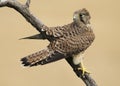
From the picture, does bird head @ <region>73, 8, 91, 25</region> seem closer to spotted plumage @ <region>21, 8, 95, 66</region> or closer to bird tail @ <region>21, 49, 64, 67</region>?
spotted plumage @ <region>21, 8, 95, 66</region>

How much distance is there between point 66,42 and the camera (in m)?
3.68

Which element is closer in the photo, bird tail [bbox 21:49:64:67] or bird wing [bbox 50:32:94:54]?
bird tail [bbox 21:49:64:67]

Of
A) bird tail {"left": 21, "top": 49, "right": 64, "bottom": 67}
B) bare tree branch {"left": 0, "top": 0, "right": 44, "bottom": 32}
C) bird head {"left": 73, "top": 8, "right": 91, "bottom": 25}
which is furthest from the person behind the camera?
bird head {"left": 73, "top": 8, "right": 91, "bottom": 25}

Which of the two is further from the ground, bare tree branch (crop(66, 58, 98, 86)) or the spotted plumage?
the spotted plumage

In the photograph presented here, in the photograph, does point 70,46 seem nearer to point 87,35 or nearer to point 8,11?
point 87,35

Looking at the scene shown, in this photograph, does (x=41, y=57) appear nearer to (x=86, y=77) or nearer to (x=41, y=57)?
(x=41, y=57)

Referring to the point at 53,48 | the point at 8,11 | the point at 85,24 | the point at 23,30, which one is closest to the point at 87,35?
the point at 85,24

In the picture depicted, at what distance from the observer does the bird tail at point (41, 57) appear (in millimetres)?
3436

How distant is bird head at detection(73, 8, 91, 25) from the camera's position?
12.4 ft

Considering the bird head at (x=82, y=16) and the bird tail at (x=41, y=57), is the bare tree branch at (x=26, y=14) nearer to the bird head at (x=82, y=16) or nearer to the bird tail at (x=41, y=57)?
the bird tail at (x=41, y=57)

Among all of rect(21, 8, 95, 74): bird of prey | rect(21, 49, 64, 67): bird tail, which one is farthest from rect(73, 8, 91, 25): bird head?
rect(21, 49, 64, 67): bird tail

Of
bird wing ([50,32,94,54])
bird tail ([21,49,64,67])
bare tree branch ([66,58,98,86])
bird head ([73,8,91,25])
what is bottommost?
bare tree branch ([66,58,98,86])

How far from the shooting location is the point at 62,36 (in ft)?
12.1

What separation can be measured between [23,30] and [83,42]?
5919mm
